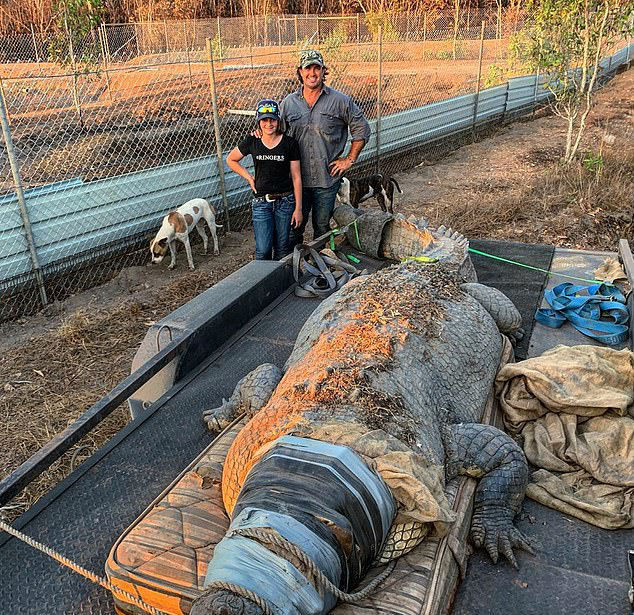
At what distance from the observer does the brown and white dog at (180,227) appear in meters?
7.25

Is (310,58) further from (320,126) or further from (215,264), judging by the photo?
(215,264)

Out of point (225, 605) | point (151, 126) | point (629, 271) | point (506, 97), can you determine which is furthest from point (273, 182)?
point (506, 97)

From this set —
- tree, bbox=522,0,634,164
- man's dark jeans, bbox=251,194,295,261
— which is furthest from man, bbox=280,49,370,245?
tree, bbox=522,0,634,164

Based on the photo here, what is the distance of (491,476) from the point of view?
2.54 m

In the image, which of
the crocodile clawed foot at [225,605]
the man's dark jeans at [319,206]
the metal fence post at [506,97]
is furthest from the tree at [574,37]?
the crocodile clawed foot at [225,605]

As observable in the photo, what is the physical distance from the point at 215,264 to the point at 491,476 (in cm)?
563

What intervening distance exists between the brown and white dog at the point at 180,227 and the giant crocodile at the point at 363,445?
420 cm

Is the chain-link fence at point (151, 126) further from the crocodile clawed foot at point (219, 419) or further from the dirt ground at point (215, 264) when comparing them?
the crocodile clawed foot at point (219, 419)

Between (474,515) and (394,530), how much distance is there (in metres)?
0.57

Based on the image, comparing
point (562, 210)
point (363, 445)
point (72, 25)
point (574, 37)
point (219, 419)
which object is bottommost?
point (562, 210)

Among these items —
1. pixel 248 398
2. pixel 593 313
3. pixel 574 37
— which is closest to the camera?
pixel 248 398

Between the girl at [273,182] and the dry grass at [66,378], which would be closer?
the dry grass at [66,378]

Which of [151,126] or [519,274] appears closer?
[519,274]

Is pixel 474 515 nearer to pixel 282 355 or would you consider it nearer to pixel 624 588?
pixel 624 588
